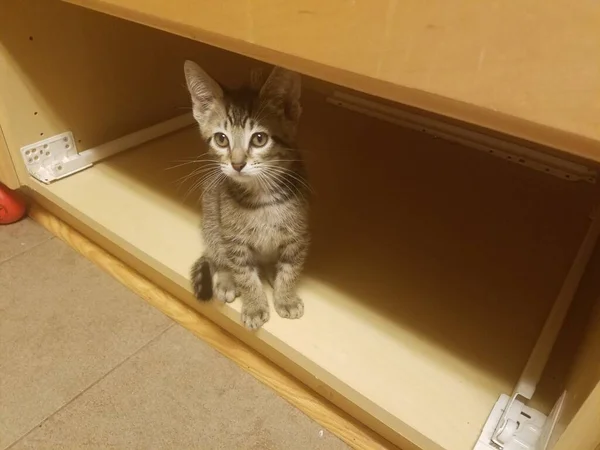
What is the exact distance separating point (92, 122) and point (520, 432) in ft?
3.55

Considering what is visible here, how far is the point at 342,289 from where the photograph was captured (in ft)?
2.94

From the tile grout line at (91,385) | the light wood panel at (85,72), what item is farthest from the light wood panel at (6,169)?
the tile grout line at (91,385)

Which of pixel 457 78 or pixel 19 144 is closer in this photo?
pixel 457 78

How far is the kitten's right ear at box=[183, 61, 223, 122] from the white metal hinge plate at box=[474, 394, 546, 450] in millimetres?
603

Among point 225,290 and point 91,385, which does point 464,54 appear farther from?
point 91,385

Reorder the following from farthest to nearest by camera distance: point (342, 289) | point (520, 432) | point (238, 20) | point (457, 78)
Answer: point (342, 289), point (520, 432), point (238, 20), point (457, 78)

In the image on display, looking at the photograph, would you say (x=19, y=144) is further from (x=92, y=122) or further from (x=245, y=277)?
(x=245, y=277)

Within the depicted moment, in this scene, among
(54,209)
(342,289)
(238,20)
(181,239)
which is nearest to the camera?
(238,20)

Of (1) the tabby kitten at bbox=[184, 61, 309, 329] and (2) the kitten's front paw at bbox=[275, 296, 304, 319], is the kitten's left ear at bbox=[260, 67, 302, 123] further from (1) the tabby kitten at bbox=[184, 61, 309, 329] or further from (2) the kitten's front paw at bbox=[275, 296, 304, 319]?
(2) the kitten's front paw at bbox=[275, 296, 304, 319]

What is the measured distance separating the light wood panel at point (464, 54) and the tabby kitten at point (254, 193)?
0.80 feet

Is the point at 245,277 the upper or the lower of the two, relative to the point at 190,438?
upper

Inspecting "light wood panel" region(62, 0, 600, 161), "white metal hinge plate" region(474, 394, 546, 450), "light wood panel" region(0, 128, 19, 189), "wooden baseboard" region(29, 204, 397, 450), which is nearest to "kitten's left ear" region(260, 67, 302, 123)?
"light wood panel" region(62, 0, 600, 161)

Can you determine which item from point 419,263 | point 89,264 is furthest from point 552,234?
point 89,264

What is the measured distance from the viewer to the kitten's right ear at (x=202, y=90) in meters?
0.77
